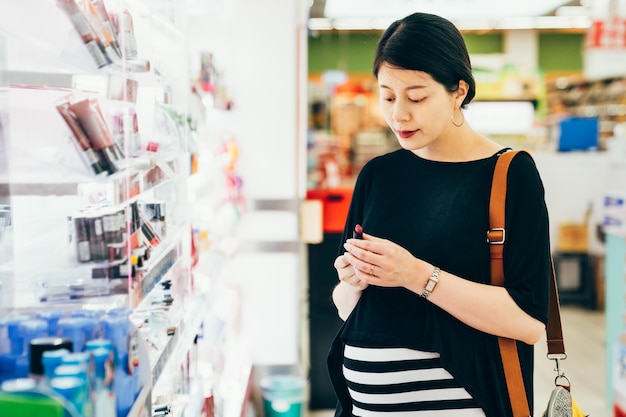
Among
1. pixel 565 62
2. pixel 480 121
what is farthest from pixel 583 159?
pixel 565 62

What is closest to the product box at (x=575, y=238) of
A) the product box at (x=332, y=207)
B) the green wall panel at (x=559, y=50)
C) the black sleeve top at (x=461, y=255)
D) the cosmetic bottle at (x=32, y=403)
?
the product box at (x=332, y=207)

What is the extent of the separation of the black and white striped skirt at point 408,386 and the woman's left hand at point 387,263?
Answer: 20cm

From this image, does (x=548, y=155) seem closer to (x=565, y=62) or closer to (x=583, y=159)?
(x=583, y=159)

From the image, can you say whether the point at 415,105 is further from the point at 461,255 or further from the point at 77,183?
the point at 77,183

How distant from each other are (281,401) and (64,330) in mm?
2997

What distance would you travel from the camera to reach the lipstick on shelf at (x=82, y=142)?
1449mm

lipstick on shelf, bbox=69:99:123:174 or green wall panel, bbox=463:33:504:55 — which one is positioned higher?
green wall panel, bbox=463:33:504:55

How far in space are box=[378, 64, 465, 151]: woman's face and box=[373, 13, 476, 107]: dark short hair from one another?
0.06 ft

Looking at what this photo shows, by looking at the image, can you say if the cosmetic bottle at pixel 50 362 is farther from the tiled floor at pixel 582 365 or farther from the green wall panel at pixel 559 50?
the green wall panel at pixel 559 50

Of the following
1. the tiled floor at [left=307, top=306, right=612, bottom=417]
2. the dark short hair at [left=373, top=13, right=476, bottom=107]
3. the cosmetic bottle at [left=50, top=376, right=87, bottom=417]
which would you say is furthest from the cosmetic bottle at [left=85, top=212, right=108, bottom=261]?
the tiled floor at [left=307, top=306, right=612, bottom=417]

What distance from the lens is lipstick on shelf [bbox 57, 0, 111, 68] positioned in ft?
4.71

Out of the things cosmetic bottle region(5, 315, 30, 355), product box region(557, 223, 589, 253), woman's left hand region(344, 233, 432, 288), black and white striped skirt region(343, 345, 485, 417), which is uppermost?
woman's left hand region(344, 233, 432, 288)

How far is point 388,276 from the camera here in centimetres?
162

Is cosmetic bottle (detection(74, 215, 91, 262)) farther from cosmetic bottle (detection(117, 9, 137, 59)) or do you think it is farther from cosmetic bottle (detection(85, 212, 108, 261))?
cosmetic bottle (detection(117, 9, 137, 59))
